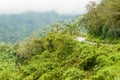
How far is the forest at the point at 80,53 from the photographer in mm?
42931

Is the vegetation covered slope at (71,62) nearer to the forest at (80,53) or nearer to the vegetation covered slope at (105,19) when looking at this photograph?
the forest at (80,53)

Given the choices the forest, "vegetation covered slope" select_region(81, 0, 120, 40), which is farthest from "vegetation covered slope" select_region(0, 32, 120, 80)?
"vegetation covered slope" select_region(81, 0, 120, 40)

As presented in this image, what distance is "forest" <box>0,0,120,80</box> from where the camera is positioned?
42931mm

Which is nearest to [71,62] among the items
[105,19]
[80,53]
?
[80,53]

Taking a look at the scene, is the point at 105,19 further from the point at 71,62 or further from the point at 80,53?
the point at 71,62

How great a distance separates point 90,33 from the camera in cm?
8994

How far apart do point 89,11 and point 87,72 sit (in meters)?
40.5

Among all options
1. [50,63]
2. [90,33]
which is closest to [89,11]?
[90,33]

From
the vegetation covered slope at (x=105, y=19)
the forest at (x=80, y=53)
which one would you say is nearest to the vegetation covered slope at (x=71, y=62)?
the forest at (x=80, y=53)

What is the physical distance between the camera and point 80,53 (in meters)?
56.0

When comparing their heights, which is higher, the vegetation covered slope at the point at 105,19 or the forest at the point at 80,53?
the vegetation covered slope at the point at 105,19

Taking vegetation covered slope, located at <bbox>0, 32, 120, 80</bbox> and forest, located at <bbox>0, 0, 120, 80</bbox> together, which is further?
forest, located at <bbox>0, 0, 120, 80</bbox>

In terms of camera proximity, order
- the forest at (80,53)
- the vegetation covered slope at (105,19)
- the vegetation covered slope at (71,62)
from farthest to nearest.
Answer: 1. the vegetation covered slope at (105,19)
2. the forest at (80,53)
3. the vegetation covered slope at (71,62)

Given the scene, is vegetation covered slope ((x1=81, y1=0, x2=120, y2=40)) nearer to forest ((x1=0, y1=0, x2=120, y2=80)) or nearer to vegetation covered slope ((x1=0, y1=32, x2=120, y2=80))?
forest ((x1=0, y1=0, x2=120, y2=80))
